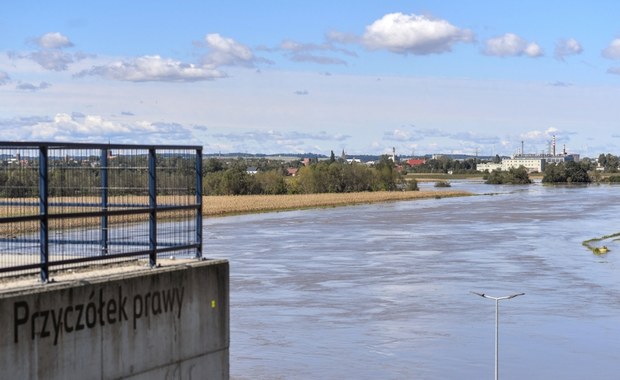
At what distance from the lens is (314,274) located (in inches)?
1788

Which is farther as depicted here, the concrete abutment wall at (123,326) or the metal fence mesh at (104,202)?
the metal fence mesh at (104,202)

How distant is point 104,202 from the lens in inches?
493

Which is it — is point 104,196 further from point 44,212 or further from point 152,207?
point 44,212

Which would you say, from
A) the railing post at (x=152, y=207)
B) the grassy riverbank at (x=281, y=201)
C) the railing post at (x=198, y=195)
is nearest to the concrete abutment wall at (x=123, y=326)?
the railing post at (x=152, y=207)

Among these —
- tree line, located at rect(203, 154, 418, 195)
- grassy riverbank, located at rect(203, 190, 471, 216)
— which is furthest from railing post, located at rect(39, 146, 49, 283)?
tree line, located at rect(203, 154, 418, 195)

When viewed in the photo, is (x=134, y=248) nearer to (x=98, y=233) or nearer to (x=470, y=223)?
(x=98, y=233)

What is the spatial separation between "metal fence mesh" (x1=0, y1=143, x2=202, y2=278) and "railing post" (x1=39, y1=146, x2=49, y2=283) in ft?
0.55

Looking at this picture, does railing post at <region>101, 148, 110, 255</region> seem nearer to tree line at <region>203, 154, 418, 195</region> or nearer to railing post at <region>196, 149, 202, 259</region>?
railing post at <region>196, 149, 202, 259</region>

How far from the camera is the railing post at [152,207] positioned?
12.1 meters

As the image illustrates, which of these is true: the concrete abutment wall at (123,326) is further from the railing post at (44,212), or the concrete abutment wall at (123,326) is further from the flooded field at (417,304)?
the flooded field at (417,304)

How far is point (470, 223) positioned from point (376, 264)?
36.5m

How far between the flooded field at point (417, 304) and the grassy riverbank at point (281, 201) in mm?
27584

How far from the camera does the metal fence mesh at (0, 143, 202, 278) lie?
11.4 metres

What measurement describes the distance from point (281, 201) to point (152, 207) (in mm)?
107323
